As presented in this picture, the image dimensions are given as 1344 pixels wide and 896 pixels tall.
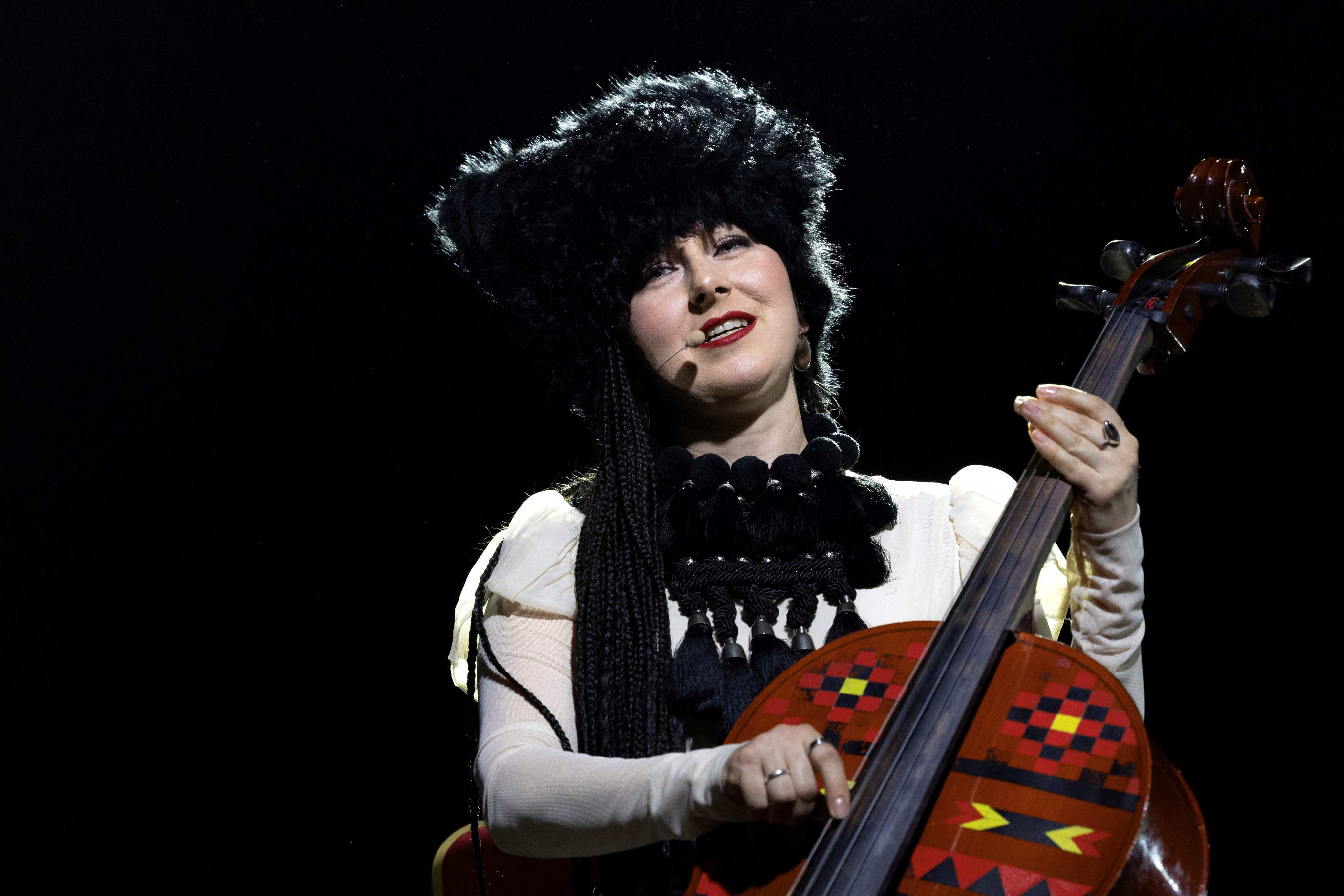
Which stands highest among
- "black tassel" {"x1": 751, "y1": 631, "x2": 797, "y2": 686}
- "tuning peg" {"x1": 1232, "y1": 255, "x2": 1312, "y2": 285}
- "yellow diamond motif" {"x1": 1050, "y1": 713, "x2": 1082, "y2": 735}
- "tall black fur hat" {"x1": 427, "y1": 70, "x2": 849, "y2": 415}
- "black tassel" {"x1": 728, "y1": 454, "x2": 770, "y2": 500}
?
"tall black fur hat" {"x1": 427, "y1": 70, "x2": 849, "y2": 415}

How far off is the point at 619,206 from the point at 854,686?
2.57 ft

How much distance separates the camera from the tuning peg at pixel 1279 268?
1216 mm

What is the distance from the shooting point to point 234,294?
222 cm

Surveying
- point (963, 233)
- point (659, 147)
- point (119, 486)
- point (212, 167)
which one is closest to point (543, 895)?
point (659, 147)

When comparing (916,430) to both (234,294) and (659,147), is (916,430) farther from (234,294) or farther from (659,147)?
(234,294)

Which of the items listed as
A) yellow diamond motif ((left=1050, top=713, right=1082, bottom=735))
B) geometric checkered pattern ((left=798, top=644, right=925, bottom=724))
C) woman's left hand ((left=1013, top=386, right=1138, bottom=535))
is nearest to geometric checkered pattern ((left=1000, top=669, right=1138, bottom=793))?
yellow diamond motif ((left=1050, top=713, right=1082, bottom=735))

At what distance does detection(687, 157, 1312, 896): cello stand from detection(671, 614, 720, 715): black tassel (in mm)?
241

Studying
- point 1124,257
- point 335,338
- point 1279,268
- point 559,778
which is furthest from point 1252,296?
point 335,338

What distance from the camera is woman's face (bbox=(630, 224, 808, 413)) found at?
153 cm

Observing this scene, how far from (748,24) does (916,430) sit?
0.82 metres

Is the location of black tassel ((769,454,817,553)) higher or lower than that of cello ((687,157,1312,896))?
higher

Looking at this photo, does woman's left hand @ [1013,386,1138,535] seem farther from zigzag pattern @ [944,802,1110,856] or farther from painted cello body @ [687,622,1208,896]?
zigzag pattern @ [944,802,1110,856]

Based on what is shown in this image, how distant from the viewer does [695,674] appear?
4.52 ft

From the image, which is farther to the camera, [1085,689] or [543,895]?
[543,895]
